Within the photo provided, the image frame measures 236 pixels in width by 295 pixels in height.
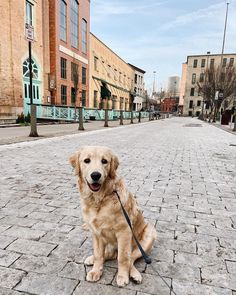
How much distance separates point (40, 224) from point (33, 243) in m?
0.46

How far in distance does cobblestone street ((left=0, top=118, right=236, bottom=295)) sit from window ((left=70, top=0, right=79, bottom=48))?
29458 mm

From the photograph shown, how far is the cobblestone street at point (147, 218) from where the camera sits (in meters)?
2.10

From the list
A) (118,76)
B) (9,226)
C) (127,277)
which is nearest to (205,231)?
(127,277)

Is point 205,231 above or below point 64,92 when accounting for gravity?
below

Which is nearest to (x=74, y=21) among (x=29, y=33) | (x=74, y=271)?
(x=29, y=33)

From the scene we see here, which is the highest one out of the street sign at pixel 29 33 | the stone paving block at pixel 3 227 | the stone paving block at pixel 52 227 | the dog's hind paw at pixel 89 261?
the street sign at pixel 29 33

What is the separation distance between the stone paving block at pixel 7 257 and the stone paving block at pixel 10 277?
66 mm

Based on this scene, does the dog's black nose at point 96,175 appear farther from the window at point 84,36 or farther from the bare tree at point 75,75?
the window at point 84,36

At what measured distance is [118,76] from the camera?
5100 centimetres

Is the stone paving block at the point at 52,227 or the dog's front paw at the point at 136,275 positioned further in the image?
the stone paving block at the point at 52,227

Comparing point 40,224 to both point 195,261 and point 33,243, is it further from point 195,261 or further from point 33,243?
point 195,261

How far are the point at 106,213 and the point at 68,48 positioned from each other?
31045 millimetres

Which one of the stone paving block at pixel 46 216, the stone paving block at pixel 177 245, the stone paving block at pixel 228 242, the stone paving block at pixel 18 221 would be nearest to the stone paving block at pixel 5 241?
the stone paving block at pixel 18 221

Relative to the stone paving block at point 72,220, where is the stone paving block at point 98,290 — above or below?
above
